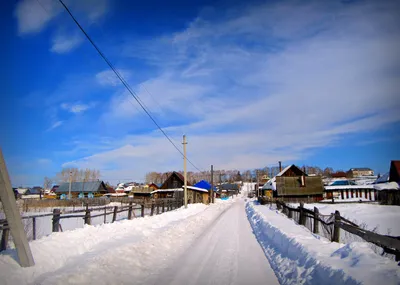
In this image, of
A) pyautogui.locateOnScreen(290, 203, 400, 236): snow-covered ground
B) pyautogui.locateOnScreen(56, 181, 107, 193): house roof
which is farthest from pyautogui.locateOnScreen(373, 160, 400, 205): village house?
pyautogui.locateOnScreen(56, 181, 107, 193): house roof

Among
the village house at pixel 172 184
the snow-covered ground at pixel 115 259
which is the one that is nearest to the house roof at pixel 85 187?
the village house at pixel 172 184

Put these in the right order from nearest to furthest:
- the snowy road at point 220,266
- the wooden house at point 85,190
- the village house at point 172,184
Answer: the snowy road at point 220,266 → the village house at point 172,184 → the wooden house at point 85,190

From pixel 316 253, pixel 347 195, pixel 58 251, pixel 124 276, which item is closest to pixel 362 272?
pixel 316 253

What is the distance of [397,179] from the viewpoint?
41.6 meters

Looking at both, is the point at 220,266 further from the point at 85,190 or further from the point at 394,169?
the point at 85,190

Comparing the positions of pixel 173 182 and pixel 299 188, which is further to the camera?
pixel 173 182

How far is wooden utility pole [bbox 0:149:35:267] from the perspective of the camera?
19.6 feet

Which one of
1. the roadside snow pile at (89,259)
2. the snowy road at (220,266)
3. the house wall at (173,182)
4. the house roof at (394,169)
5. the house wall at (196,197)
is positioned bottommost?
the house wall at (196,197)

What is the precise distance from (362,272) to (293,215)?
13.4 meters

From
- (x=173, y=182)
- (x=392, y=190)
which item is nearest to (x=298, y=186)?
(x=392, y=190)

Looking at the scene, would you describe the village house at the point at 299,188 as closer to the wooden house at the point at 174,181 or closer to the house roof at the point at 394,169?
the house roof at the point at 394,169

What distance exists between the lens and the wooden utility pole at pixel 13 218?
5988mm

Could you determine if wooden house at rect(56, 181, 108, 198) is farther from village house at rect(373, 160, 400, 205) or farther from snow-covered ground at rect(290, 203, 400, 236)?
village house at rect(373, 160, 400, 205)

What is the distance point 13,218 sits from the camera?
6.10 meters
